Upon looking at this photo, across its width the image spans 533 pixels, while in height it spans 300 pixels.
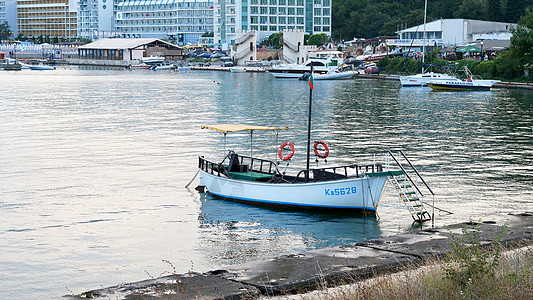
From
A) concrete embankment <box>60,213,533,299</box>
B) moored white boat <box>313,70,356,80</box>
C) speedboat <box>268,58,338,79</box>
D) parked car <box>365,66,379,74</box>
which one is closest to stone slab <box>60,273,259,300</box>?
concrete embankment <box>60,213,533,299</box>

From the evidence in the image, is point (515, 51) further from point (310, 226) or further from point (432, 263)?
point (432, 263)

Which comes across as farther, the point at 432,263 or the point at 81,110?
the point at 81,110

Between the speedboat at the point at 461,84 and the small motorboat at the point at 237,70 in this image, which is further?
the small motorboat at the point at 237,70

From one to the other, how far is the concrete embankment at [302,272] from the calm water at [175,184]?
447 cm

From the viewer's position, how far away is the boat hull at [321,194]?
27344mm

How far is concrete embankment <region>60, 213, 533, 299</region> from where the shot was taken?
1498cm

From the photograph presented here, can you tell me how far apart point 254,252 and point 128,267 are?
395 cm

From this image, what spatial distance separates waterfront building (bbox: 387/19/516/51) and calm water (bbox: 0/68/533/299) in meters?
76.7

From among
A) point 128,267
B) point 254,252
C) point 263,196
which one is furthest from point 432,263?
point 263,196

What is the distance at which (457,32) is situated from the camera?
149750 millimetres

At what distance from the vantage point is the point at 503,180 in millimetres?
34406

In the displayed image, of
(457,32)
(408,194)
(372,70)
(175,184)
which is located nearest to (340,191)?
(408,194)

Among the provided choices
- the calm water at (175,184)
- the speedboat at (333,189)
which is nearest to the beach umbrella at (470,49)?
the calm water at (175,184)

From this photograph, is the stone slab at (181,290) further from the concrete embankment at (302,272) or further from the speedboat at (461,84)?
the speedboat at (461,84)
